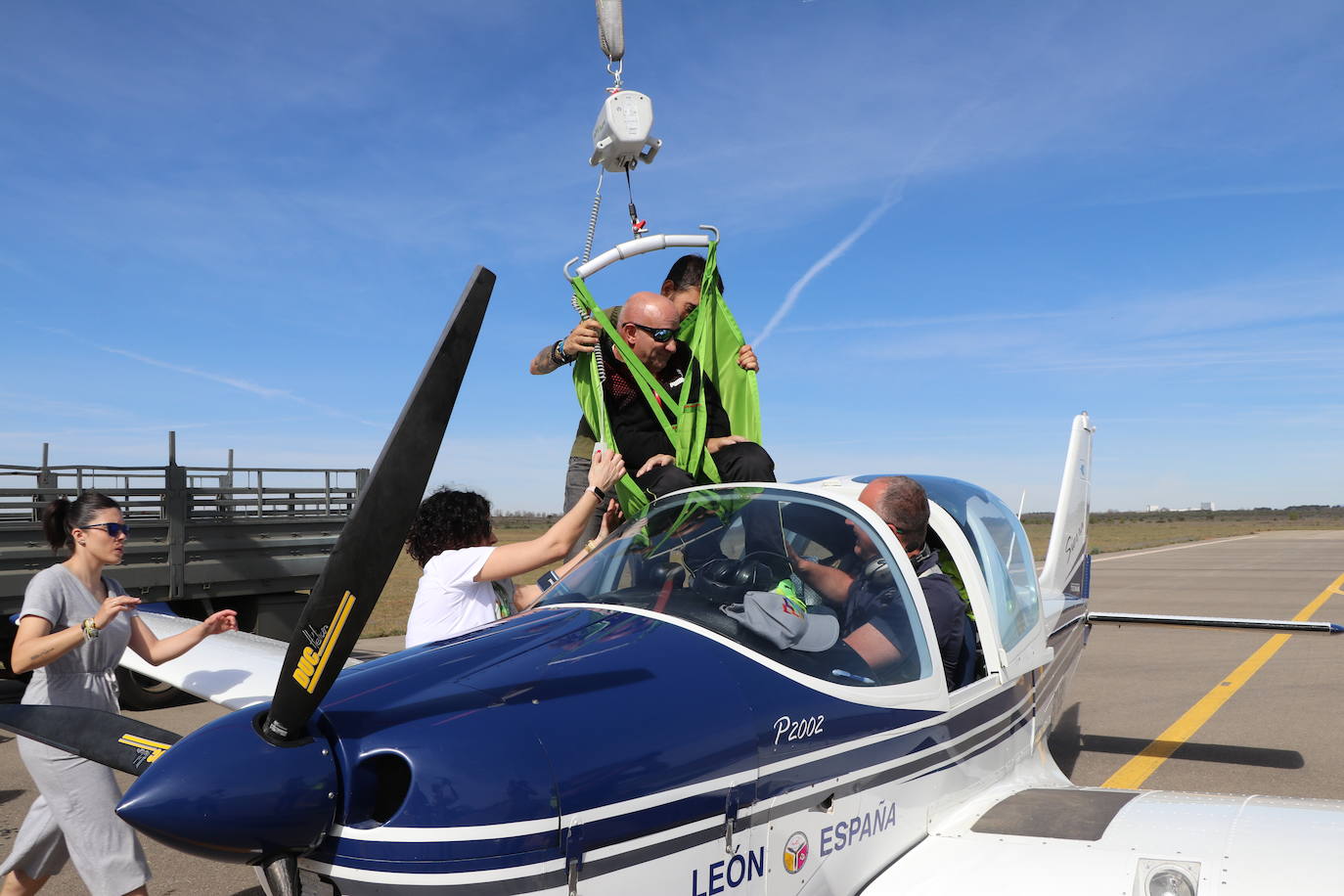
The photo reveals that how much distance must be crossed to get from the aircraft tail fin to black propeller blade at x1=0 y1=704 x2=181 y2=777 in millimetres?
4811

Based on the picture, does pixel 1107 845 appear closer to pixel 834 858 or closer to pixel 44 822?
pixel 834 858

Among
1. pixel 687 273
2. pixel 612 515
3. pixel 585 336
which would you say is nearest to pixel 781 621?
pixel 612 515

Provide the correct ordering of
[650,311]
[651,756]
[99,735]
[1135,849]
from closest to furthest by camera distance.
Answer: [651,756] < [99,735] < [1135,849] < [650,311]

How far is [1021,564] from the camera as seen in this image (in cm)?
416

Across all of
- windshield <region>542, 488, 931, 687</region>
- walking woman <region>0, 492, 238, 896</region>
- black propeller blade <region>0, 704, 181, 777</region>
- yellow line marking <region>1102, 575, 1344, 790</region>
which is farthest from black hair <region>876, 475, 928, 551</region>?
walking woman <region>0, 492, 238, 896</region>

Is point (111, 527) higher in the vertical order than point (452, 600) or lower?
higher

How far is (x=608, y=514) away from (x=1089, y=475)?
4.46 m

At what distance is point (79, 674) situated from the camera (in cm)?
356

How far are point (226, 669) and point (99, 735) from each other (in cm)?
254

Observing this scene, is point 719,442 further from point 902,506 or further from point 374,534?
point 374,534

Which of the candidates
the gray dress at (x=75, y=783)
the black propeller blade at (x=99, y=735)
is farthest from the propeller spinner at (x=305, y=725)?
the gray dress at (x=75, y=783)

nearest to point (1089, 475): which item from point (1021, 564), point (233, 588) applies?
point (1021, 564)

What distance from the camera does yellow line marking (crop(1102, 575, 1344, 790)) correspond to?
19.4 ft

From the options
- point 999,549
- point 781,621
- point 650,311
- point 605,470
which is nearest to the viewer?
point 781,621
